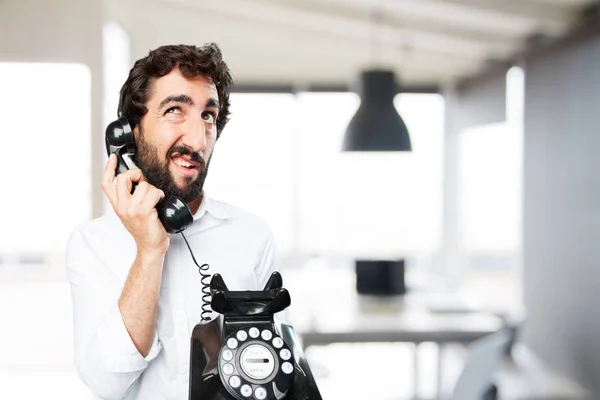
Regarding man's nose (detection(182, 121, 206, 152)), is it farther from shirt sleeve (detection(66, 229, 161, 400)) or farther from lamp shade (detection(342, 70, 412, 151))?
lamp shade (detection(342, 70, 412, 151))

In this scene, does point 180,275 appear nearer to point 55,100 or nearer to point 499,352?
Answer: point 499,352

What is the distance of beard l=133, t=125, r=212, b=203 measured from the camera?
45.3 inches

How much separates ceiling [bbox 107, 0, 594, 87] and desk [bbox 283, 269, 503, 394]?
2.05 meters

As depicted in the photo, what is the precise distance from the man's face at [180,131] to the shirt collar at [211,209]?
15 centimetres

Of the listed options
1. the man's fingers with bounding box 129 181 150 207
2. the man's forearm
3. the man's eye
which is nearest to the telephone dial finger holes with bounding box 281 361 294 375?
the man's forearm

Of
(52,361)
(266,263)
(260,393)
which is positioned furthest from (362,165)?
(260,393)

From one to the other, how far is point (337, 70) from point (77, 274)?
6384 mm

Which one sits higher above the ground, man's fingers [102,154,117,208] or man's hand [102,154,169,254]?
man's fingers [102,154,117,208]

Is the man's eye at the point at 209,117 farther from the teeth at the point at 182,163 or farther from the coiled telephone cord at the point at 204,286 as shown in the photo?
the coiled telephone cord at the point at 204,286

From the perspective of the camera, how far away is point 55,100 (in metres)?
4.29

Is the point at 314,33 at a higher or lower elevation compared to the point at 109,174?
higher

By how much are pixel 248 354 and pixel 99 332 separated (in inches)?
9.9

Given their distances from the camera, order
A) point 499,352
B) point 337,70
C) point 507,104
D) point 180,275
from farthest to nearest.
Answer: point 337,70 → point 507,104 → point 499,352 → point 180,275

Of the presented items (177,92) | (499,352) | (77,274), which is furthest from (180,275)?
(499,352)
